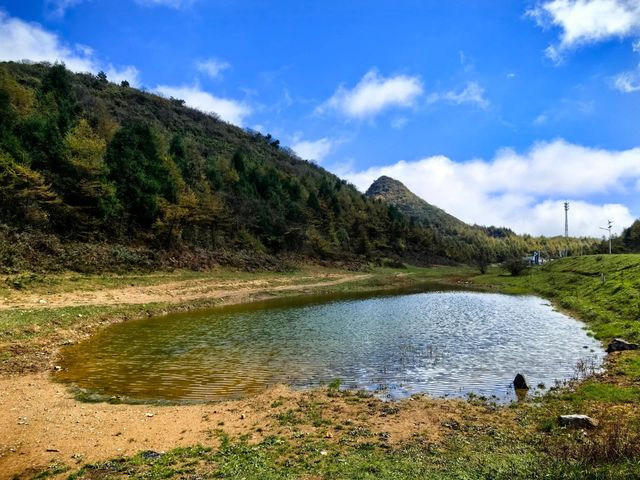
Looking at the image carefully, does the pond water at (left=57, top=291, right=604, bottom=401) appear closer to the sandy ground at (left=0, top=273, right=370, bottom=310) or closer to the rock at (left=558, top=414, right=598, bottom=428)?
the rock at (left=558, top=414, right=598, bottom=428)

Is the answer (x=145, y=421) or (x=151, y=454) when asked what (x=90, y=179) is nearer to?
(x=145, y=421)

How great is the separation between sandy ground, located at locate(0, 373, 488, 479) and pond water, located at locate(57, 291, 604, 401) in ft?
4.93

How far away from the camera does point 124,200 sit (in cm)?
5850

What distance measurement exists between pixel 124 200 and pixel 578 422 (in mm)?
59673

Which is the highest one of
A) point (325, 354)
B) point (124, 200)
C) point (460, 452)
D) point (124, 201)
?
point (124, 200)

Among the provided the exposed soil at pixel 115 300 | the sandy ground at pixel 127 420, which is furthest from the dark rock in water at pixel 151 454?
the exposed soil at pixel 115 300

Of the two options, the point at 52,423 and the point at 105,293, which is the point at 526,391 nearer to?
the point at 52,423

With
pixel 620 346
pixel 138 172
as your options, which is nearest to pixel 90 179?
pixel 138 172

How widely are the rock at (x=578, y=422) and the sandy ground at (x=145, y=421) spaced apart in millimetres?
2413

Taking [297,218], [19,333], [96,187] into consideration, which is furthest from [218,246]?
[19,333]

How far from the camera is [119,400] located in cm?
1455

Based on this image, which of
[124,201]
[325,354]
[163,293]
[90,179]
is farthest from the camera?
[124,201]

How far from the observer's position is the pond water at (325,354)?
1652 centimetres

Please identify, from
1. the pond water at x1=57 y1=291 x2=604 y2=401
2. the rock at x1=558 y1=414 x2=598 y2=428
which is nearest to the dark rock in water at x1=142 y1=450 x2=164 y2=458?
the pond water at x1=57 y1=291 x2=604 y2=401
